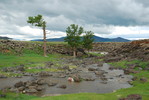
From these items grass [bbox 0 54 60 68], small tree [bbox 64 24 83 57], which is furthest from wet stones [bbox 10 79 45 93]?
small tree [bbox 64 24 83 57]

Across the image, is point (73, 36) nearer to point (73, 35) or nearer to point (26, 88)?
point (73, 35)

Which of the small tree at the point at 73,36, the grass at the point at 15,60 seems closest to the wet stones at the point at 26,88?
the grass at the point at 15,60

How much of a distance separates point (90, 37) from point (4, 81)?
75509 mm

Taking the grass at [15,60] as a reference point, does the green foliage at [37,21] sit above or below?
above

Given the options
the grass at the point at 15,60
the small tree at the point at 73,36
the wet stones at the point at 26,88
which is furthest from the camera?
the small tree at the point at 73,36

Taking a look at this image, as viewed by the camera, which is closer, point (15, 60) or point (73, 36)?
point (15, 60)

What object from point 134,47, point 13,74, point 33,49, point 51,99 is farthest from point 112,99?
point 33,49

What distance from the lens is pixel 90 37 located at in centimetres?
10181

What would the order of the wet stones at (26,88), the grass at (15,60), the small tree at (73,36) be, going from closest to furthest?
the wet stones at (26,88) → the grass at (15,60) → the small tree at (73,36)

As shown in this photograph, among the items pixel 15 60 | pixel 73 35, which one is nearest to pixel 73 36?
pixel 73 35

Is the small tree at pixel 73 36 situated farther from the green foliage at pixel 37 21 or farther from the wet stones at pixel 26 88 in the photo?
the wet stones at pixel 26 88

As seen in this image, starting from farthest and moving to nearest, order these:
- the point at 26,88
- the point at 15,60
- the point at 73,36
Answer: the point at 73,36 < the point at 15,60 < the point at 26,88

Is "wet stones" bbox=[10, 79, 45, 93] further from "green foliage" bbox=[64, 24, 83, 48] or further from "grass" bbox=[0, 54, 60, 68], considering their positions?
"green foliage" bbox=[64, 24, 83, 48]

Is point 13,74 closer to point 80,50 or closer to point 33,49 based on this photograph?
point 33,49
